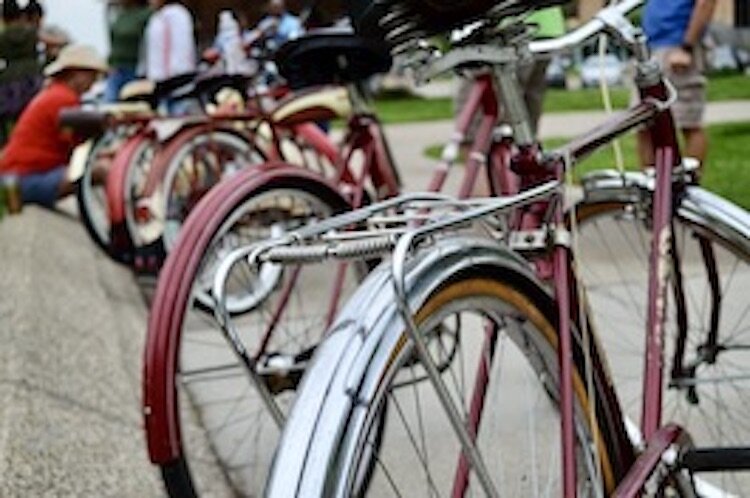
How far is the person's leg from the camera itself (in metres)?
9.28

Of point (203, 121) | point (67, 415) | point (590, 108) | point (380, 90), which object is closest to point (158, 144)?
point (203, 121)

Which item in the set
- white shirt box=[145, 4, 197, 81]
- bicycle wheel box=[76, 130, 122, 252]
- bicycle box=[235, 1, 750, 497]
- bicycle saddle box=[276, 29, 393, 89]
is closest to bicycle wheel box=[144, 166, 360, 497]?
bicycle saddle box=[276, 29, 393, 89]

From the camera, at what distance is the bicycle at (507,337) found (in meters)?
1.92

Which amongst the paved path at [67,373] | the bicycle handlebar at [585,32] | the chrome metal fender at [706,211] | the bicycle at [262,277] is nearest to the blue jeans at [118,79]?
the paved path at [67,373]

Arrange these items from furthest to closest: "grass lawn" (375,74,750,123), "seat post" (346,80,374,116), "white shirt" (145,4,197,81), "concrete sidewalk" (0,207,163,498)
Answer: "grass lawn" (375,74,750,123) → "white shirt" (145,4,197,81) → "seat post" (346,80,374,116) → "concrete sidewalk" (0,207,163,498)

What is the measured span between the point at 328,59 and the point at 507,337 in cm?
198

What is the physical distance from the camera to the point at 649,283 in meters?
2.84

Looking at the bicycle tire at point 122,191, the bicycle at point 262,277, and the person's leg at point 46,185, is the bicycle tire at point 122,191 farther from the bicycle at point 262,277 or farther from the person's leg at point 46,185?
the bicycle at point 262,277

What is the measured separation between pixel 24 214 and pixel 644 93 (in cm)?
655

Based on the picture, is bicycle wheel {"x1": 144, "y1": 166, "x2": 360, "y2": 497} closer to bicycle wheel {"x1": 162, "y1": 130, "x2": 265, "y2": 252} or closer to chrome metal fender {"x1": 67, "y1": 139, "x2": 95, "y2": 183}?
bicycle wheel {"x1": 162, "y1": 130, "x2": 265, "y2": 252}

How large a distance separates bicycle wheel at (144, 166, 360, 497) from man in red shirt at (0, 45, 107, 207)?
13.1 ft

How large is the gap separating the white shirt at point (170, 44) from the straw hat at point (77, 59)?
0.43 meters

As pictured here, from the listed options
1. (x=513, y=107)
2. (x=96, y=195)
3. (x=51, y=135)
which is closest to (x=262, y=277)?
(x=513, y=107)

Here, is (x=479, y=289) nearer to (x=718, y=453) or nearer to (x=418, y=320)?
(x=418, y=320)
